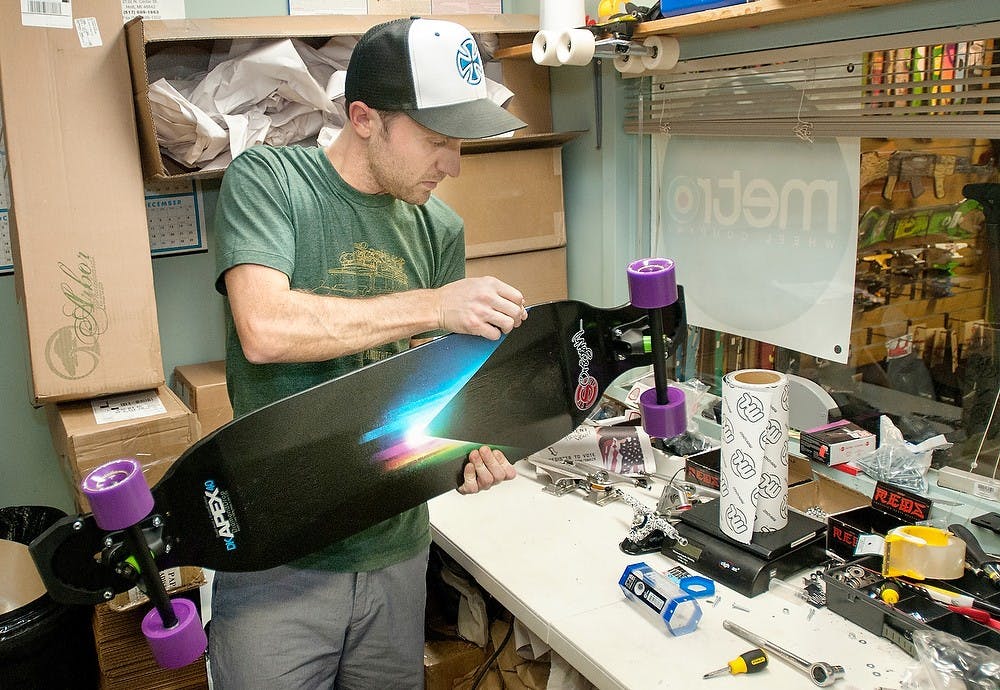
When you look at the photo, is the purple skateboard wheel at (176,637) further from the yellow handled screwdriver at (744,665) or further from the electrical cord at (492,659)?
the electrical cord at (492,659)

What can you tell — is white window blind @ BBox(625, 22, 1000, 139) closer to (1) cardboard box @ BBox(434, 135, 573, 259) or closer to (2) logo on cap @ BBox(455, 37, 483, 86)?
(1) cardboard box @ BBox(434, 135, 573, 259)

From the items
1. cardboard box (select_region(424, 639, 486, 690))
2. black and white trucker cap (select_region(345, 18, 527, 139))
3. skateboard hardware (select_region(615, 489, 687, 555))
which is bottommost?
cardboard box (select_region(424, 639, 486, 690))

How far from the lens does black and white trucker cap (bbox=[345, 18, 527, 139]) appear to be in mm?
1430

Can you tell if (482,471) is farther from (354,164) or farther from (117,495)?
(117,495)

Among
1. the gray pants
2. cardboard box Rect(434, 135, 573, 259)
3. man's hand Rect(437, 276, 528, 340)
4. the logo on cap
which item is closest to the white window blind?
cardboard box Rect(434, 135, 573, 259)

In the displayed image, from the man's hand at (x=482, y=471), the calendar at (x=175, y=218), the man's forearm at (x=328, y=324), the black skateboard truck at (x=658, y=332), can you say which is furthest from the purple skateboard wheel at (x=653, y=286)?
the calendar at (x=175, y=218)

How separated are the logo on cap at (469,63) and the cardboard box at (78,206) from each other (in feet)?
3.32

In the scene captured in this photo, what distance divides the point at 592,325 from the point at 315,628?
2.56 ft

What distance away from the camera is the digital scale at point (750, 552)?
5.30 ft

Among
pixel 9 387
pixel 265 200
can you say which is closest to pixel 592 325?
pixel 265 200

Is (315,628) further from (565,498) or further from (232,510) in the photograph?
(565,498)

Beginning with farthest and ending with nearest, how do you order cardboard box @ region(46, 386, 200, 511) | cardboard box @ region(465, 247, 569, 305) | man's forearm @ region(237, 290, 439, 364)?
cardboard box @ region(465, 247, 569, 305), cardboard box @ region(46, 386, 200, 511), man's forearm @ region(237, 290, 439, 364)

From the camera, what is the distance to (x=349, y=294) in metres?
1.53

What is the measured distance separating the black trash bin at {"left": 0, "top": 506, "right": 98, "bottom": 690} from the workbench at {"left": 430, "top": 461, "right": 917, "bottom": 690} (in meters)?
1.08
